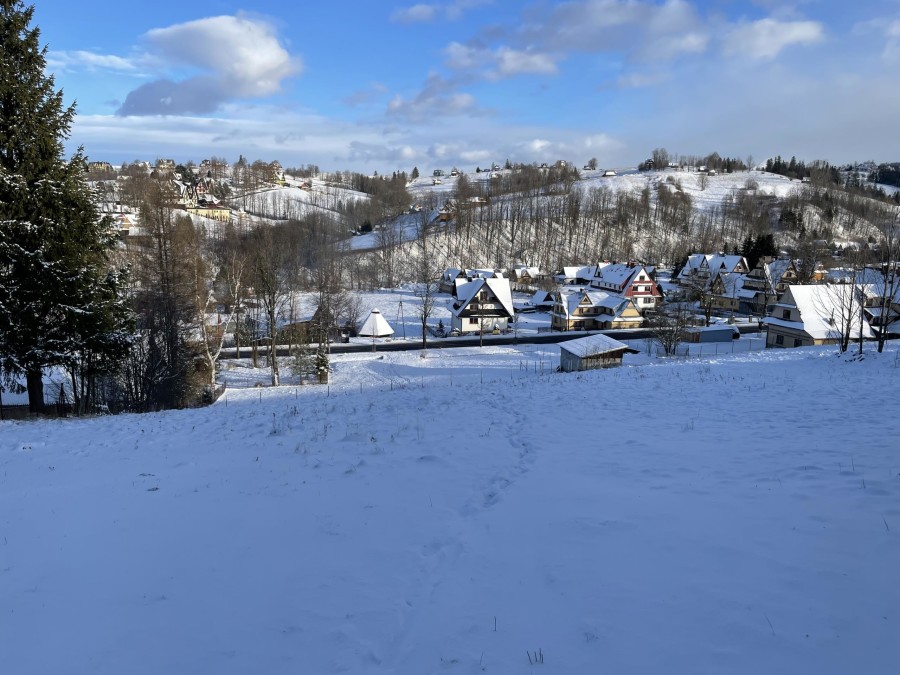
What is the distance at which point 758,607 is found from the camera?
438 cm

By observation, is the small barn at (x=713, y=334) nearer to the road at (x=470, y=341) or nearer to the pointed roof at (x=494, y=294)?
the road at (x=470, y=341)

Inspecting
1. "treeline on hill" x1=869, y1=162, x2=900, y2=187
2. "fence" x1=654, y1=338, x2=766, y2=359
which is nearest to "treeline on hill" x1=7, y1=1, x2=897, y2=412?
"fence" x1=654, y1=338, x2=766, y2=359

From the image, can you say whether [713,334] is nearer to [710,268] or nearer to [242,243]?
[710,268]

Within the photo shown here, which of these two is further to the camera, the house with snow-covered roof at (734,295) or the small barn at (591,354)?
the house with snow-covered roof at (734,295)

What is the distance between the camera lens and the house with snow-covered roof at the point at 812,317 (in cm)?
3288

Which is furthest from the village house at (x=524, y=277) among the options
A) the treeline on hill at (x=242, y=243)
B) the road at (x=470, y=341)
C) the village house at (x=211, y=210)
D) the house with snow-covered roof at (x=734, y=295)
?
the village house at (x=211, y=210)

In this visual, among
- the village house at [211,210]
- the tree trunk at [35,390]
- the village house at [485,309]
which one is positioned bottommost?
the tree trunk at [35,390]

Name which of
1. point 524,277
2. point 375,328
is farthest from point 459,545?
point 524,277

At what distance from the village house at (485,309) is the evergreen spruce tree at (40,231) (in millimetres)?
37015

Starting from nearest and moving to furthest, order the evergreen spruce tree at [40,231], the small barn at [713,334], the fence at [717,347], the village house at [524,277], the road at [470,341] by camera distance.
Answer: the evergreen spruce tree at [40,231]
the fence at [717,347]
the road at [470,341]
the small barn at [713,334]
the village house at [524,277]

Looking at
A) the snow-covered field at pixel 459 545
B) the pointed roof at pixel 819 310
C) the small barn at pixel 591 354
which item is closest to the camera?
the snow-covered field at pixel 459 545

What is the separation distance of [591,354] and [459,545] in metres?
23.9

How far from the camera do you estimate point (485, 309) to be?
163ft

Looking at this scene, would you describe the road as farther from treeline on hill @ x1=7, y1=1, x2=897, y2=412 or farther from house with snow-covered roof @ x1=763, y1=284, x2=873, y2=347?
house with snow-covered roof @ x1=763, y1=284, x2=873, y2=347
